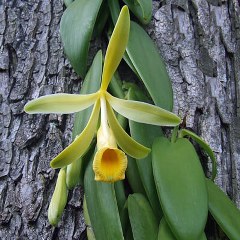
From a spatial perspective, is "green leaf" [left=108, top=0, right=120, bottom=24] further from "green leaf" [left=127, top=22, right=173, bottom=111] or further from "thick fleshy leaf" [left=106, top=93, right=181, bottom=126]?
"thick fleshy leaf" [left=106, top=93, right=181, bottom=126]

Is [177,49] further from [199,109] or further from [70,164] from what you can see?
[70,164]

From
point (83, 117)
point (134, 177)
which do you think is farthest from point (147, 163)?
point (83, 117)

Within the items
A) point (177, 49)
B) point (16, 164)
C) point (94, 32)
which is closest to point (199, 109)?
point (177, 49)

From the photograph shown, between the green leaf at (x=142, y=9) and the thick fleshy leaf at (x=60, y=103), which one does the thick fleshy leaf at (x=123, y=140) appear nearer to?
the thick fleshy leaf at (x=60, y=103)

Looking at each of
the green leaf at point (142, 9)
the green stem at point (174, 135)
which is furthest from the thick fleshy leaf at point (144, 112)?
the green leaf at point (142, 9)

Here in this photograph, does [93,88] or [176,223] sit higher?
[93,88]

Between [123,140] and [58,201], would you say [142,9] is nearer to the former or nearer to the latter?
[123,140]

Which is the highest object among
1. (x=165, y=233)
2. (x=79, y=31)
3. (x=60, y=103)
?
(x=79, y=31)
